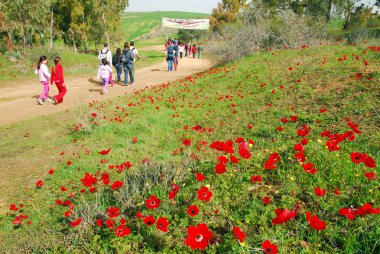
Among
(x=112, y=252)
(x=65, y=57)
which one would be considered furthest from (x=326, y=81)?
(x=65, y=57)

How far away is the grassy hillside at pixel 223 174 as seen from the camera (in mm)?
2727

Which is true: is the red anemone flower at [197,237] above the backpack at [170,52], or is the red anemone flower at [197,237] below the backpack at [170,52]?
below

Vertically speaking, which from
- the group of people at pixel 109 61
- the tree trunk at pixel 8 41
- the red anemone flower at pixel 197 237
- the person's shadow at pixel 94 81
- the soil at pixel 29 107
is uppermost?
the tree trunk at pixel 8 41

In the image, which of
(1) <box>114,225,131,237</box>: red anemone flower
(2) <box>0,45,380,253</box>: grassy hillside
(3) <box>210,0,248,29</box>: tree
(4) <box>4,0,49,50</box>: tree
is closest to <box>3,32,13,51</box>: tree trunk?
(4) <box>4,0,49,50</box>: tree

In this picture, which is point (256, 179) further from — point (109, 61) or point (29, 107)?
point (109, 61)

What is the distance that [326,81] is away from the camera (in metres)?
8.16

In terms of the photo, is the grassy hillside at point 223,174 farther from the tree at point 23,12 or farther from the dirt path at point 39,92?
the tree at point 23,12

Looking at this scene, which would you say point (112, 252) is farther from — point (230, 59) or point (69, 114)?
point (230, 59)

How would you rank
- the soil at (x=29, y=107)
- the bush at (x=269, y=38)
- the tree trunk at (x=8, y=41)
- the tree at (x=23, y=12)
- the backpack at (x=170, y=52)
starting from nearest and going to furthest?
the soil at (x=29, y=107) → the bush at (x=269, y=38) → the backpack at (x=170, y=52) → the tree at (x=23, y=12) → the tree trunk at (x=8, y=41)

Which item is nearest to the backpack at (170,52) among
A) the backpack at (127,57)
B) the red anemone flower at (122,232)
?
the backpack at (127,57)

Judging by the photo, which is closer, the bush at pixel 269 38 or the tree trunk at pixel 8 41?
the bush at pixel 269 38

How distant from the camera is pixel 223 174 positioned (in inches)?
145

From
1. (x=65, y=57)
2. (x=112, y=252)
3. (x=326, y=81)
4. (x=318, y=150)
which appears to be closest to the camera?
(x=112, y=252)

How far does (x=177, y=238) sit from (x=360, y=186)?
2.22 metres
